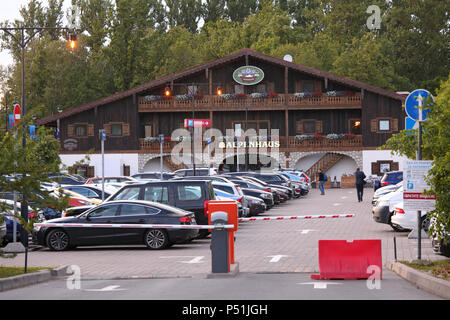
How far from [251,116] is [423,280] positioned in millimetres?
54351

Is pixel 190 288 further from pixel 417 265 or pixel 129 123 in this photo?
pixel 129 123

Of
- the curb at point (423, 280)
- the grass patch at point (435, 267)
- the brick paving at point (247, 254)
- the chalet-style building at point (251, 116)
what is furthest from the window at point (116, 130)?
the grass patch at point (435, 267)

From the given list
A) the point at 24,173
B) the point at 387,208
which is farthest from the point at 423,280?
the point at 387,208

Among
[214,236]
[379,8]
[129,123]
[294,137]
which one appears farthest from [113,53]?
[214,236]

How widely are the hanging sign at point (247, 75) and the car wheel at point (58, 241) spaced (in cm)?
4531

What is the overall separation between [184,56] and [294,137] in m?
28.7

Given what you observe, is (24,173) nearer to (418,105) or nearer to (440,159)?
Answer: (440,159)

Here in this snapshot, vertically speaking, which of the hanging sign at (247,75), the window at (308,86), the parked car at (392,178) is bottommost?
the parked car at (392,178)

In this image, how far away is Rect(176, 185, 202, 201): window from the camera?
2344 centimetres

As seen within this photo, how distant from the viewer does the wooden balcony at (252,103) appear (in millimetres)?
64750

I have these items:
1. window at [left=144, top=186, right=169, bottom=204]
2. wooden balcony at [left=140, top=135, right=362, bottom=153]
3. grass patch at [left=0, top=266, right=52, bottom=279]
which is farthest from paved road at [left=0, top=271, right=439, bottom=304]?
wooden balcony at [left=140, top=135, right=362, bottom=153]

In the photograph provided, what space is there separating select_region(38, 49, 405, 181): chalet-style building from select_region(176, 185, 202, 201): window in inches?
1623

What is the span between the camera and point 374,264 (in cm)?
1443

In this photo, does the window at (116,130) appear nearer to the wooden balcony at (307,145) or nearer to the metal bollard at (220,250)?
the wooden balcony at (307,145)
